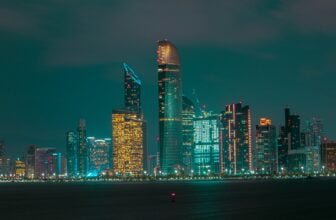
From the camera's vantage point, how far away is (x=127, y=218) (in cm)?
8100

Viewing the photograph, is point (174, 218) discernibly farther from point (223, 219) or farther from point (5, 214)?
point (5, 214)

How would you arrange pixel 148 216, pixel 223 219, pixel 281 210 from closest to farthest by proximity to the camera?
pixel 223 219 → pixel 148 216 → pixel 281 210

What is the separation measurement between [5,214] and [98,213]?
41.8ft

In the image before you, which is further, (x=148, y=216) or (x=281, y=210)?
(x=281, y=210)

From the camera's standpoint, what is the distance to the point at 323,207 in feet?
309

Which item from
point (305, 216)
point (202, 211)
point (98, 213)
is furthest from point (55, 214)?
point (305, 216)

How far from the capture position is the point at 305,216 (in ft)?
258

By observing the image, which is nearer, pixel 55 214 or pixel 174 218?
pixel 174 218

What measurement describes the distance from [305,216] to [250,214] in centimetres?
771

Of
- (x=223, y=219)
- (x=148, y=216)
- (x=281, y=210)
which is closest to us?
(x=223, y=219)

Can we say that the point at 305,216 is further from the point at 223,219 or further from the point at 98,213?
the point at 98,213

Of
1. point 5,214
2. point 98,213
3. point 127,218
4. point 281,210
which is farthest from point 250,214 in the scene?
point 5,214

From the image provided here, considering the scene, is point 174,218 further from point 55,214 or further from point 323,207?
point 323,207

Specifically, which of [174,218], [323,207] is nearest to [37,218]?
[174,218]
